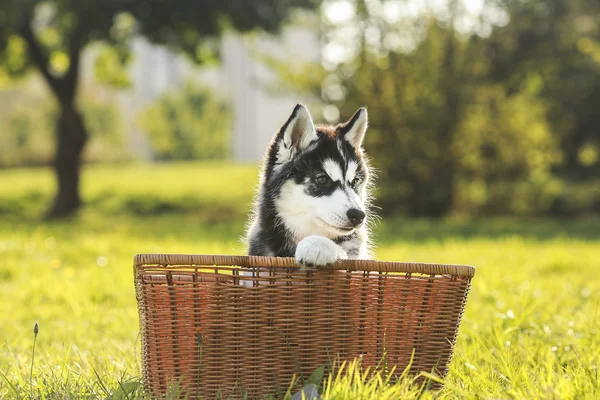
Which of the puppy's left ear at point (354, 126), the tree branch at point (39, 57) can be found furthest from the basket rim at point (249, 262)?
the tree branch at point (39, 57)

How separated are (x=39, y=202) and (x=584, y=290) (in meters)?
12.5

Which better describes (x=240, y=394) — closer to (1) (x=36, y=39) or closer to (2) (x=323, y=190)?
(2) (x=323, y=190)

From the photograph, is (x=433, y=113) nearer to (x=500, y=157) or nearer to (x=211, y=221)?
(x=500, y=157)

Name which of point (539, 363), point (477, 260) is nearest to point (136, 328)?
point (539, 363)

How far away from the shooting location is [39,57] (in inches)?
523

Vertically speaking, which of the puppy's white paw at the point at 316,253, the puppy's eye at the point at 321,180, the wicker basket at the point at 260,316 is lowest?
the wicker basket at the point at 260,316

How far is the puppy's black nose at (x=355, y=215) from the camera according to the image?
2.88m

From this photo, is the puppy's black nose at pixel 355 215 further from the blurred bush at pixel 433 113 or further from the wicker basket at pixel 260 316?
the blurred bush at pixel 433 113

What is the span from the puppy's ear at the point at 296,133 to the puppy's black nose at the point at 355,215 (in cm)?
43

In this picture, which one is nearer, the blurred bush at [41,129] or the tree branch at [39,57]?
the tree branch at [39,57]

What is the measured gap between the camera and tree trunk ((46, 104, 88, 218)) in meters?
13.2

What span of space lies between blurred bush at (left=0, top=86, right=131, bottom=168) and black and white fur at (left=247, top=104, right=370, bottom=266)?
22.8 m

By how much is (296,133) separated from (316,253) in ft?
2.27

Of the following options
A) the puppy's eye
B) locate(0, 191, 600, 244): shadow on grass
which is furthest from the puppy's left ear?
locate(0, 191, 600, 244): shadow on grass
